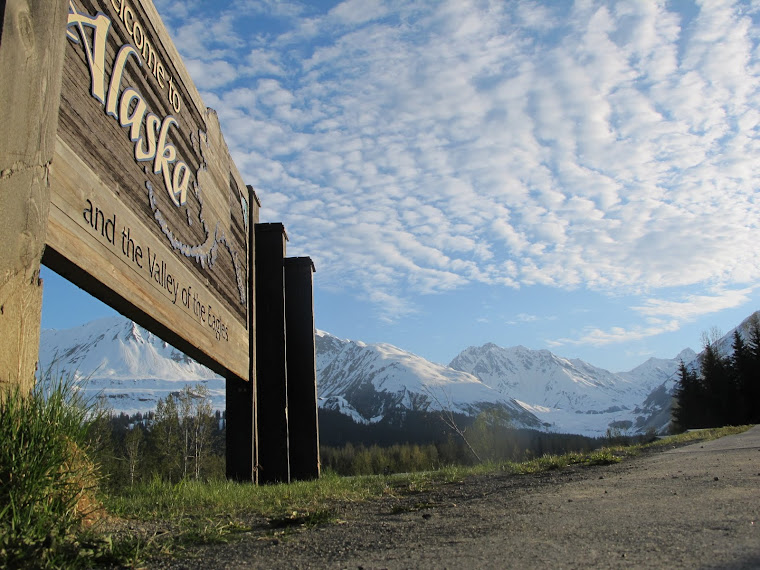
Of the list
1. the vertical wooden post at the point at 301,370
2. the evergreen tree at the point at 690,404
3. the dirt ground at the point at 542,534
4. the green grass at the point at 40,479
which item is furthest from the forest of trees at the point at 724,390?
the green grass at the point at 40,479

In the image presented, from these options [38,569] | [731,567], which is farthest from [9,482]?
[731,567]

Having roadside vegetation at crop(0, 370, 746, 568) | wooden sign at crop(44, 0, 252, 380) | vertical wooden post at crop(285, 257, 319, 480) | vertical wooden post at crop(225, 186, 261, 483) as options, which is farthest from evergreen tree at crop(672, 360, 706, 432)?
roadside vegetation at crop(0, 370, 746, 568)

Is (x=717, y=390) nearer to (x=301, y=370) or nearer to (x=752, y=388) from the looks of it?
(x=752, y=388)

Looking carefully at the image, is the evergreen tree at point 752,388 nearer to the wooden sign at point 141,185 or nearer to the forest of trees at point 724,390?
the forest of trees at point 724,390

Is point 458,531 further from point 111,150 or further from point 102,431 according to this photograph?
point 111,150

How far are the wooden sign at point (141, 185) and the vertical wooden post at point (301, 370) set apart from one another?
7.23ft

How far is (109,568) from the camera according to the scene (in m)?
2.19

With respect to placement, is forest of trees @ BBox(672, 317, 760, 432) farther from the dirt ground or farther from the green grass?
the green grass

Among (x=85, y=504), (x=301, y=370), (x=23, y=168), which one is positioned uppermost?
(x=23, y=168)

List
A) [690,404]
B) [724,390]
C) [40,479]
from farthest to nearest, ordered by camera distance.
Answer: [690,404] → [724,390] → [40,479]

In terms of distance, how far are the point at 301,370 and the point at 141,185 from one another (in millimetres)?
4829

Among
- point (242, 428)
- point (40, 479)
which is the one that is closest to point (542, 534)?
point (40, 479)

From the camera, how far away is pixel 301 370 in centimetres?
844

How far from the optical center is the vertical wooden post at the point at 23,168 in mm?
2406
